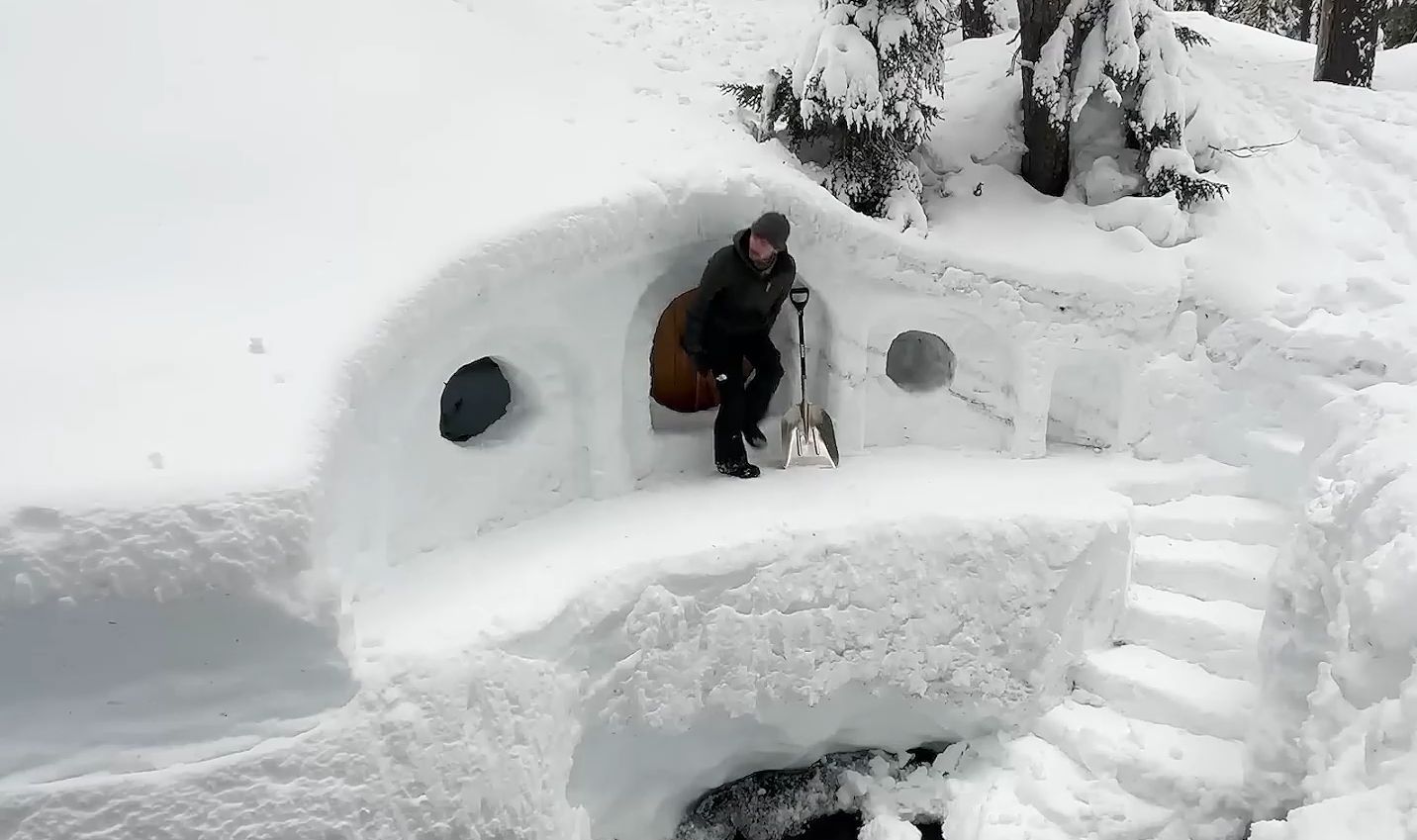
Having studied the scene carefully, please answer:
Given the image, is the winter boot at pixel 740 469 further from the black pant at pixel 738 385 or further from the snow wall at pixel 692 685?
the snow wall at pixel 692 685

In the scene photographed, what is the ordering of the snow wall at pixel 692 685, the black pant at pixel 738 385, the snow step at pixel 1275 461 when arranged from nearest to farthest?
the snow wall at pixel 692 685 < the black pant at pixel 738 385 < the snow step at pixel 1275 461

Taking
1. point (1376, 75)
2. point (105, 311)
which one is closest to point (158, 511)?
point (105, 311)

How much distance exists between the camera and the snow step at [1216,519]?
543 cm

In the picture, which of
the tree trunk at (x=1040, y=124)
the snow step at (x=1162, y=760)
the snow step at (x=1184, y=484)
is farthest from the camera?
the tree trunk at (x=1040, y=124)

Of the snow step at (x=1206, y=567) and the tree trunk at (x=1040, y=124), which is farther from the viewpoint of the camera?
the tree trunk at (x=1040, y=124)

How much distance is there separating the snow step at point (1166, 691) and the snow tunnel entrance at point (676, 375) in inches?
116

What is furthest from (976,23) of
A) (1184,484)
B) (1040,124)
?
(1184,484)

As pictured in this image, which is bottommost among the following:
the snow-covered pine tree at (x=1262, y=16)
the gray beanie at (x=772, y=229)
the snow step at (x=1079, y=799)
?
the snow step at (x=1079, y=799)

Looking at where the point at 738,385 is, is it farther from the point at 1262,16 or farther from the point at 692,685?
the point at 1262,16

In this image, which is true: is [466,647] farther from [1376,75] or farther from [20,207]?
[1376,75]

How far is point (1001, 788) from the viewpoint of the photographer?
16.7 feet

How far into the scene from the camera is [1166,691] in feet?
16.1

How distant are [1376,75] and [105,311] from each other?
966 cm

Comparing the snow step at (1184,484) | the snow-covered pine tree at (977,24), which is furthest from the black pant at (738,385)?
the snow-covered pine tree at (977,24)
